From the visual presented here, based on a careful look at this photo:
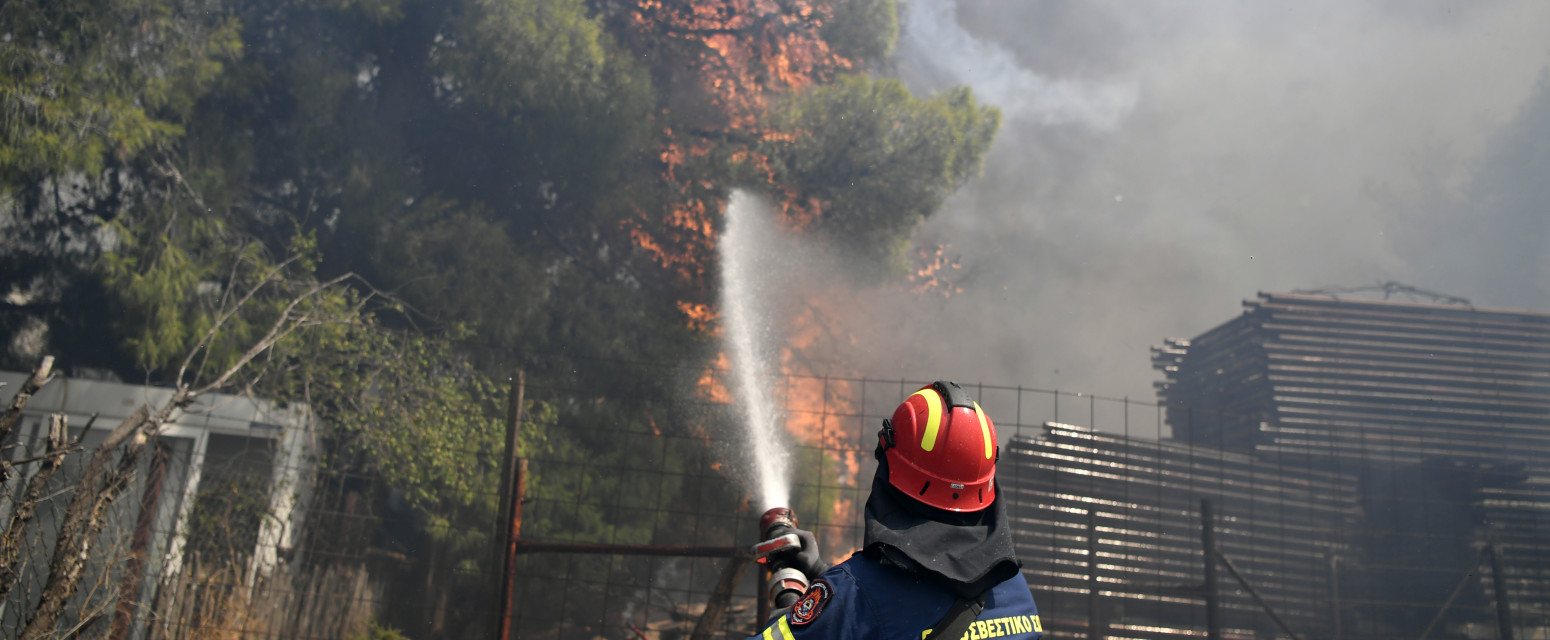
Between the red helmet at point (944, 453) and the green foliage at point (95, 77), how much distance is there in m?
9.91

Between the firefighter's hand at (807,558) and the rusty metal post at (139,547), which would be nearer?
the firefighter's hand at (807,558)

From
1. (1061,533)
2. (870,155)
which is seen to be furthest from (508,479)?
(870,155)

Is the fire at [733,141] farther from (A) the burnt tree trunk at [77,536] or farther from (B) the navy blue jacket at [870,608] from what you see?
(B) the navy blue jacket at [870,608]

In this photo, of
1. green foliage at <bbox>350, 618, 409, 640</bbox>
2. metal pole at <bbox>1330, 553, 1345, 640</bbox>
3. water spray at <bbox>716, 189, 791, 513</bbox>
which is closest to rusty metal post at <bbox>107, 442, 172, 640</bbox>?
green foliage at <bbox>350, 618, 409, 640</bbox>

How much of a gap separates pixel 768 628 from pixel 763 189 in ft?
39.8

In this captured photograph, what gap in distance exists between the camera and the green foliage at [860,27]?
1484 centimetres

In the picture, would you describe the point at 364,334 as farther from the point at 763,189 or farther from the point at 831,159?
the point at 831,159

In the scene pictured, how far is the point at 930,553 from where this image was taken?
1.71 metres

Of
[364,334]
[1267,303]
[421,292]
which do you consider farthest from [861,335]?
[364,334]

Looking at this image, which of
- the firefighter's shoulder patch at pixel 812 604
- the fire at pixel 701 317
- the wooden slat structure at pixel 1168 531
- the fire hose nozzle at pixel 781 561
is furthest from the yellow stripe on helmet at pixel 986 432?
the fire at pixel 701 317

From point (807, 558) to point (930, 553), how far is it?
779 millimetres

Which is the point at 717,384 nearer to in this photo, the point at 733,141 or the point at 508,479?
the point at 733,141

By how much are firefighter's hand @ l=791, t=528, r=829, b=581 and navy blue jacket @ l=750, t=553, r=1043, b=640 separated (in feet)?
2.28

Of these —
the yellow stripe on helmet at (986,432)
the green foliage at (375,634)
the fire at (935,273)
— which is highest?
the fire at (935,273)
